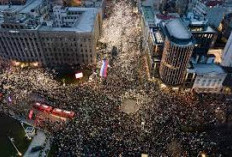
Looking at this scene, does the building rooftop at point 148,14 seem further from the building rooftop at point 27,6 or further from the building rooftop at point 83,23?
the building rooftop at point 27,6

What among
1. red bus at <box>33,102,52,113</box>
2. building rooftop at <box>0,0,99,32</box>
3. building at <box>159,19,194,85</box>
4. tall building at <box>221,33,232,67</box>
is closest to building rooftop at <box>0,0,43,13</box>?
building rooftop at <box>0,0,99,32</box>

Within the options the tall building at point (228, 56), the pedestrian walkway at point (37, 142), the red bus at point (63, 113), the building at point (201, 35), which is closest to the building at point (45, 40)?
the red bus at point (63, 113)

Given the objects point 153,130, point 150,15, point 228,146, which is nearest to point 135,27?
point 150,15

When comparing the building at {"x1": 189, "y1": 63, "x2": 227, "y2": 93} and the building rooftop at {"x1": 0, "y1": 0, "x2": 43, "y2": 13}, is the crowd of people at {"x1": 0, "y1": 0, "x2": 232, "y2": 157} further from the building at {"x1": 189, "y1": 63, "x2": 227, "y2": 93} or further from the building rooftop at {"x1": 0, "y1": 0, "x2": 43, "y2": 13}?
the building rooftop at {"x1": 0, "y1": 0, "x2": 43, "y2": 13}

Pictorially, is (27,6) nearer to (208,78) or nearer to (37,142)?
(37,142)

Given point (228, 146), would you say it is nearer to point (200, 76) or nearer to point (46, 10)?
point (200, 76)

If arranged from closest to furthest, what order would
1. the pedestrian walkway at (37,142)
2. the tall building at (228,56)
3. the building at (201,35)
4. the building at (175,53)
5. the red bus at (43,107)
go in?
the pedestrian walkway at (37,142) < the red bus at (43,107) < the building at (175,53) < the tall building at (228,56) < the building at (201,35)
